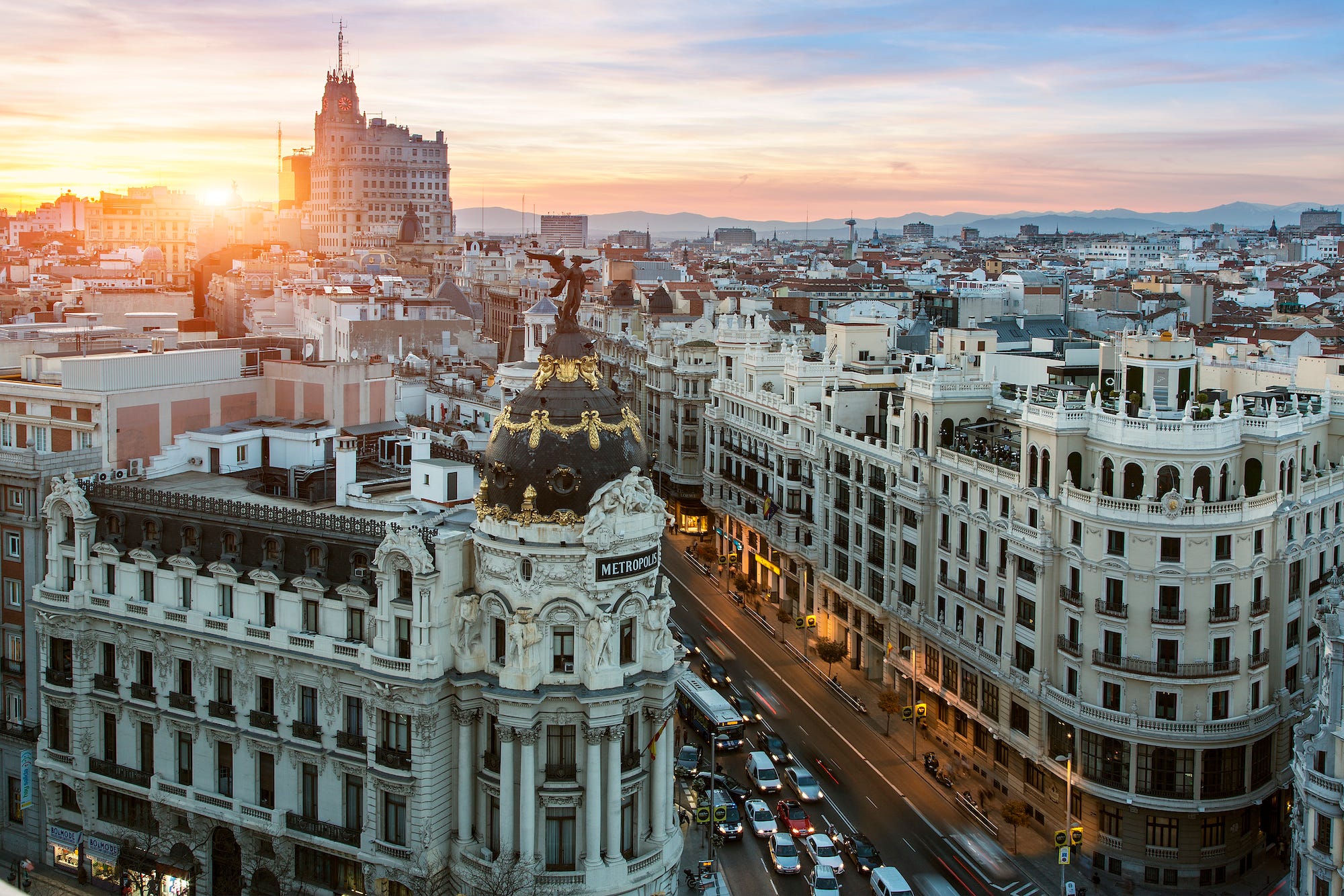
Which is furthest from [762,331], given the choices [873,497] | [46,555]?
[46,555]

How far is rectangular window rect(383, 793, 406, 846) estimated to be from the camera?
67.5 metres

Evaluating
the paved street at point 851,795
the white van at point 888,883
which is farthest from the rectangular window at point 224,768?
the white van at point 888,883

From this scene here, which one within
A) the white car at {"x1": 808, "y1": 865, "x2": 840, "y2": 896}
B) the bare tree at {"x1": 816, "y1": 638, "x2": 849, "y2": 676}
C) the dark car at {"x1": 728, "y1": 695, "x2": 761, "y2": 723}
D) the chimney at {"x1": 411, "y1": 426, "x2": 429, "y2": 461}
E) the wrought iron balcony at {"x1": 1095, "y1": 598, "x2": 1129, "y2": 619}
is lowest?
the white car at {"x1": 808, "y1": 865, "x2": 840, "y2": 896}

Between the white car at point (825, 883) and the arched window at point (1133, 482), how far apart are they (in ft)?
89.1

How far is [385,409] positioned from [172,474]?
75.2ft

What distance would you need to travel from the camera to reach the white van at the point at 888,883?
73.4 m

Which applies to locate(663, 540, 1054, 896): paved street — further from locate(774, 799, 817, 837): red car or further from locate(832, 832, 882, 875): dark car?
locate(774, 799, 817, 837): red car

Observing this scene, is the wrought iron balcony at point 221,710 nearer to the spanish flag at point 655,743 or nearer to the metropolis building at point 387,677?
the metropolis building at point 387,677

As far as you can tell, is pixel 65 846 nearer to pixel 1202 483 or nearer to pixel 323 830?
pixel 323 830

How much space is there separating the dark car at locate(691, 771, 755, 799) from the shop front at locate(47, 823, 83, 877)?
3576 centimetres

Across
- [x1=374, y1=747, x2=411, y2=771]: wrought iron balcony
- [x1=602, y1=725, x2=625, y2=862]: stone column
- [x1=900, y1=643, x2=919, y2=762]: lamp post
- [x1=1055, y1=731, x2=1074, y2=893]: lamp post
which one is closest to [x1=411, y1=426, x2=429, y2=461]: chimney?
[x1=374, y1=747, x2=411, y2=771]: wrought iron balcony

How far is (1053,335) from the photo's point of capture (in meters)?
158

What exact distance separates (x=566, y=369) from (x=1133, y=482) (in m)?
34.4

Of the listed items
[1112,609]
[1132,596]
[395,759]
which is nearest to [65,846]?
[395,759]
